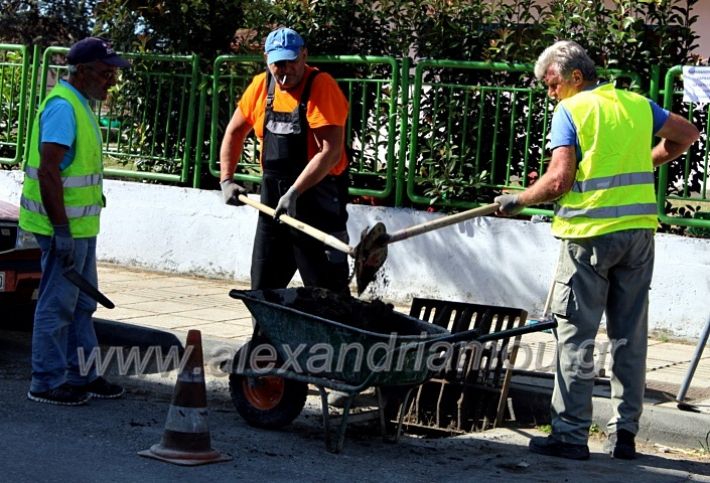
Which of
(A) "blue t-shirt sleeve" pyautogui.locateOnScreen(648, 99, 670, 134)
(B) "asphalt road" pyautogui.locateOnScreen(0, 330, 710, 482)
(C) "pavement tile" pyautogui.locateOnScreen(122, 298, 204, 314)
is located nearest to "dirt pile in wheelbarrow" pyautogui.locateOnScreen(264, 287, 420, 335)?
(B) "asphalt road" pyautogui.locateOnScreen(0, 330, 710, 482)

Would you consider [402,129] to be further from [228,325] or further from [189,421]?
[189,421]

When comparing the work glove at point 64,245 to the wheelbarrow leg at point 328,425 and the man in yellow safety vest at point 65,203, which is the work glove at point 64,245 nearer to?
the man in yellow safety vest at point 65,203

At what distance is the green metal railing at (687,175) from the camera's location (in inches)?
351

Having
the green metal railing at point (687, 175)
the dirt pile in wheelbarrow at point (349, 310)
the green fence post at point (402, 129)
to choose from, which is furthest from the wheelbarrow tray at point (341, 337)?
the green fence post at point (402, 129)

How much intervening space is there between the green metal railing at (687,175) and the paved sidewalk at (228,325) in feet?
3.02

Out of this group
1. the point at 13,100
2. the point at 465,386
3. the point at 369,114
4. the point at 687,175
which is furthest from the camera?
the point at 13,100

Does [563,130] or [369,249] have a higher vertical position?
[563,130]

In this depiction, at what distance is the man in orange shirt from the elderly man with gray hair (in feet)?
3.98

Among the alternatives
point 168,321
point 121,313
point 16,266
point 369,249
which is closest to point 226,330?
point 168,321

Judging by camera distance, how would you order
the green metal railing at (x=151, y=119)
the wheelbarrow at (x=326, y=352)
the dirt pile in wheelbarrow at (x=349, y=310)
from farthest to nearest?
the green metal railing at (x=151, y=119)
the dirt pile in wheelbarrow at (x=349, y=310)
the wheelbarrow at (x=326, y=352)

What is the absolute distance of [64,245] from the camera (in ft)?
21.3

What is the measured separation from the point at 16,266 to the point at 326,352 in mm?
2672

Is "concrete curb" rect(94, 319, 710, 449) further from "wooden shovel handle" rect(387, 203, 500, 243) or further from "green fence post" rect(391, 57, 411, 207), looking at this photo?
"green fence post" rect(391, 57, 411, 207)

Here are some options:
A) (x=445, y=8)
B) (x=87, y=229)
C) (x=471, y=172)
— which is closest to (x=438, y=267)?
(x=471, y=172)
